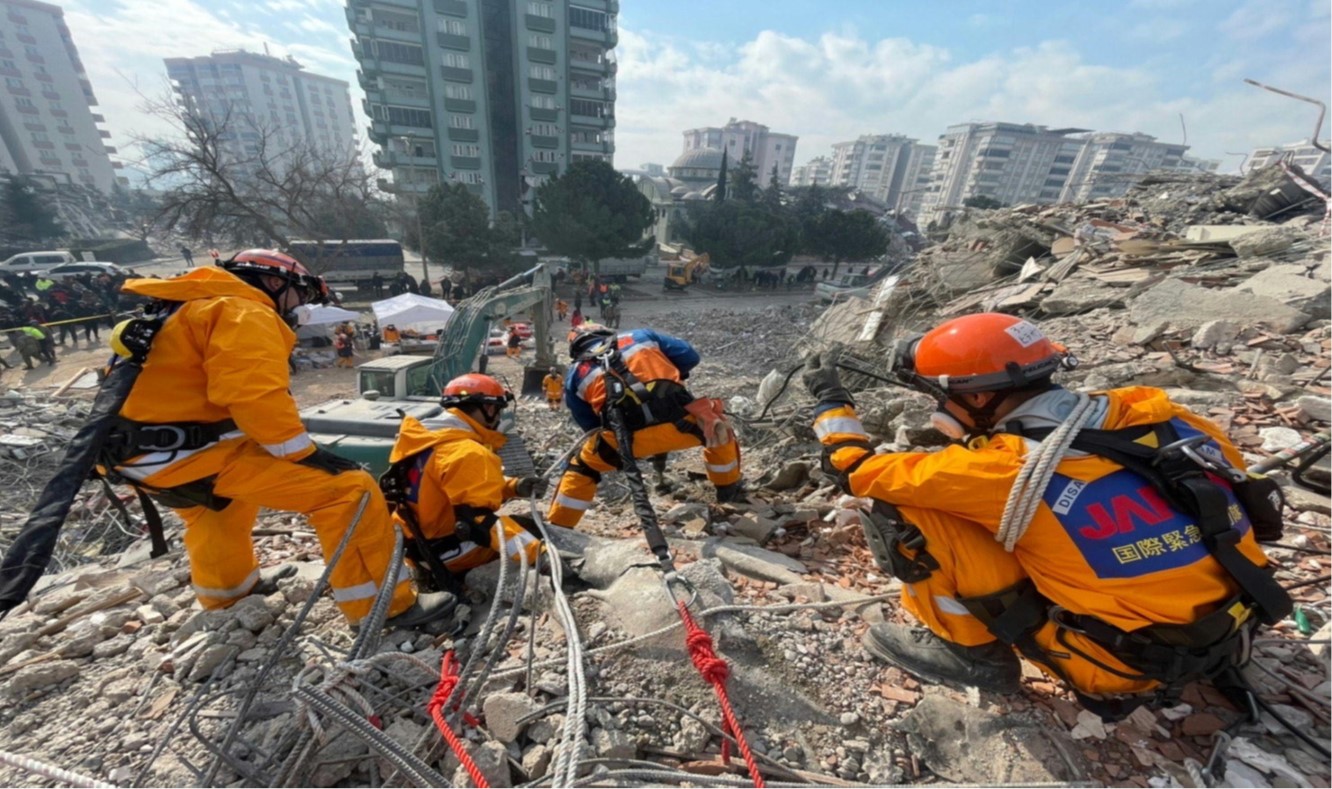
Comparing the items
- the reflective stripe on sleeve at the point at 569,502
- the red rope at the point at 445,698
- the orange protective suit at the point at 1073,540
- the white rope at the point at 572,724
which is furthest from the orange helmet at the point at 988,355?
the reflective stripe on sleeve at the point at 569,502

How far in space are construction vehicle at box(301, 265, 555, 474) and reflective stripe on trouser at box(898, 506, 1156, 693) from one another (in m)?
2.77

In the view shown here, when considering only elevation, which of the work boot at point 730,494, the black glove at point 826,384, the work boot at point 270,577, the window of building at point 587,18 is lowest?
the work boot at point 730,494

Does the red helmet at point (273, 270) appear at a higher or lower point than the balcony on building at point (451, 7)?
lower

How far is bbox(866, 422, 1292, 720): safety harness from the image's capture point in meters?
1.63

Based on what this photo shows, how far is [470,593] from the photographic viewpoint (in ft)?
9.41

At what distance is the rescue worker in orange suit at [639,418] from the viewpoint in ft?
12.8

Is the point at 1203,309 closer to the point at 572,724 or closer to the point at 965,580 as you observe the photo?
the point at 965,580

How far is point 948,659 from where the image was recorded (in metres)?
2.14

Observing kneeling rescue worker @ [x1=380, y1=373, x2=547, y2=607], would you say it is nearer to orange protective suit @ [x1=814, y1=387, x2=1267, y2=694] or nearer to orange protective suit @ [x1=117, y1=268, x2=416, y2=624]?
orange protective suit @ [x1=117, y1=268, x2=416, y2=624]

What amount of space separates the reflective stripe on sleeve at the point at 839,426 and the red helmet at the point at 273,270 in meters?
2.77

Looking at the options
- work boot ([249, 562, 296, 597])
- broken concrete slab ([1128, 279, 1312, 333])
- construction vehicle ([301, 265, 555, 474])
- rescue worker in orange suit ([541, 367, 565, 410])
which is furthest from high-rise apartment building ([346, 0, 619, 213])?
work boot ([249, 562, 296, 597])

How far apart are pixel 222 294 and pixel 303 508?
1.12 m

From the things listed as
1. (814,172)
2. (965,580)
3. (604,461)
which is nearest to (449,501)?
(604,461)

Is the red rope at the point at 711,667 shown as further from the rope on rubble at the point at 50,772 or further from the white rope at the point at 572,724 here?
the rope on rubble at the point at 50,772
